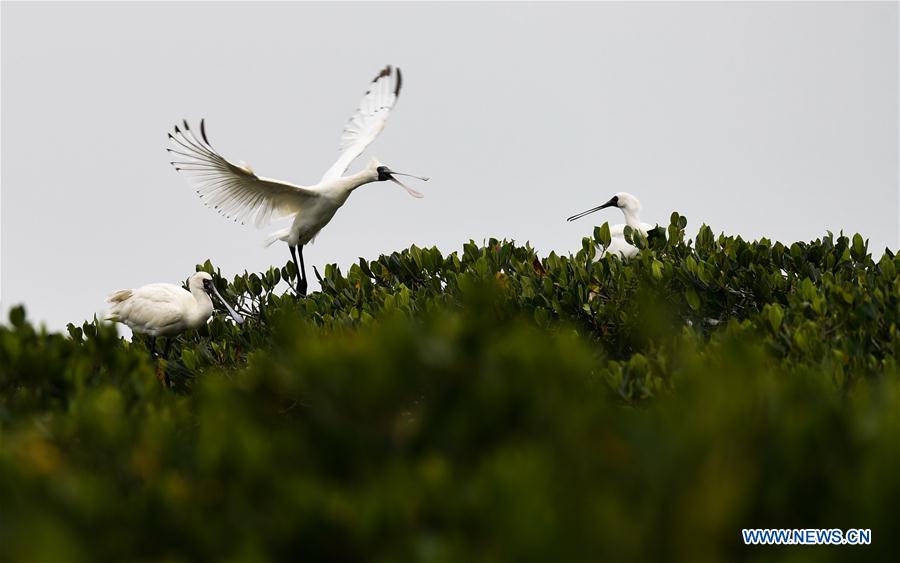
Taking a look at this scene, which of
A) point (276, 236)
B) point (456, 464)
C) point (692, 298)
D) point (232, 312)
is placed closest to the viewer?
point (456, 464)

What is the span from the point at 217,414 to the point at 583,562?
54.3 inches

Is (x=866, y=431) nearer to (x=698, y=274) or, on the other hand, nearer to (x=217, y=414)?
(x=217, y=414)

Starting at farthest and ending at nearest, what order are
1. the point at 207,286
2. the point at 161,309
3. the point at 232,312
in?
the point at 207,286, the point at 232,312, the point at 161,309

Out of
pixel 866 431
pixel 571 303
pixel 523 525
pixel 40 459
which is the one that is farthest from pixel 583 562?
pixel 571 303

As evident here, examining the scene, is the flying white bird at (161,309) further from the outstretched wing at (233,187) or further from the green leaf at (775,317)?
the green leaf at (775,317)

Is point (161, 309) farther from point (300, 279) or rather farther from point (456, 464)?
point (456, 464)

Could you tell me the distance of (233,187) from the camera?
14398mm

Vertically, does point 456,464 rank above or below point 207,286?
below

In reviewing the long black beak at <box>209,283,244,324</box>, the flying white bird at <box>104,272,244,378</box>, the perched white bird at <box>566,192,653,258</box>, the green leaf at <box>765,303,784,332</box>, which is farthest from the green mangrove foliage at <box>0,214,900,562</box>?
the perched white bird at <box>566,192,653,258</box>

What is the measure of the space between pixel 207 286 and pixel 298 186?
1.97m

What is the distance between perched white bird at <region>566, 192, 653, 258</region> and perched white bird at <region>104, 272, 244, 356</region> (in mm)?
Answer: 4523

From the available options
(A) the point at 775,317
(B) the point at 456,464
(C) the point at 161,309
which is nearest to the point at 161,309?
(C) the point at 161,309

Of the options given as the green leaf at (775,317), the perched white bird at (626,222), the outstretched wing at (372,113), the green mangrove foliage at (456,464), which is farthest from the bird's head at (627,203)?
the green mangrove foliage at (456,464)

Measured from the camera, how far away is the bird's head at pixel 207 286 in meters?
13.2
